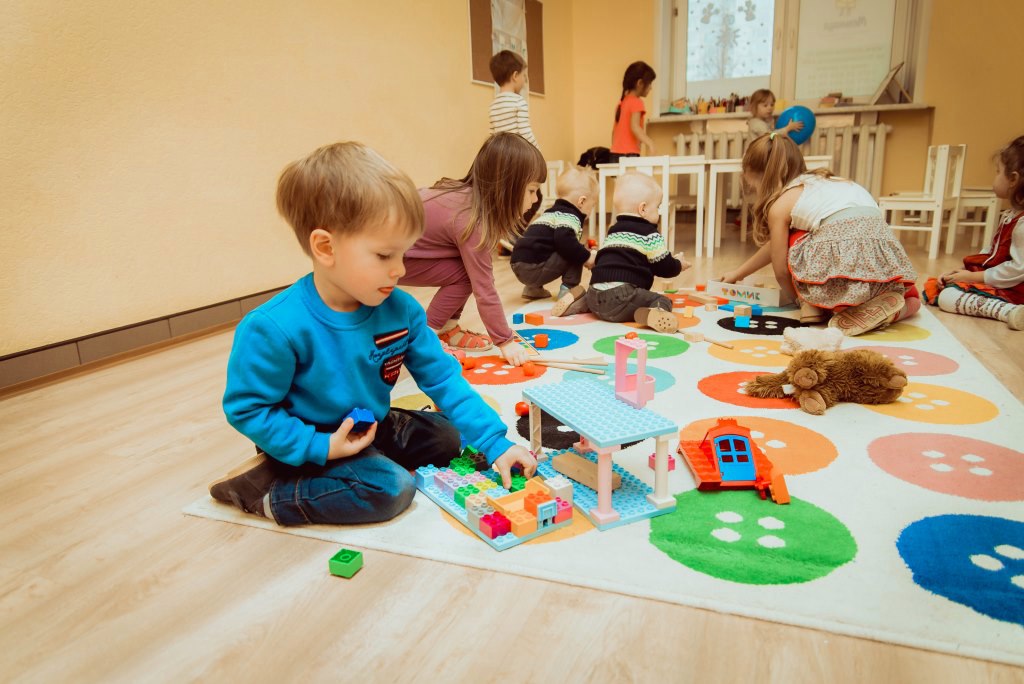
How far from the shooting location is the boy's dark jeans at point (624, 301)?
2297mm

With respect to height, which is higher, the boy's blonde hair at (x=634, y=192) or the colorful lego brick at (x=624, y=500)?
the boy's blonde hair at (x=634, y=192)

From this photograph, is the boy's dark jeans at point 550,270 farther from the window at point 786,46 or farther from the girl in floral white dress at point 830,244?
the window at point 786,46

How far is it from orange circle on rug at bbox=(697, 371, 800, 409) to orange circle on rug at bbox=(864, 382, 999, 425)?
190 mm

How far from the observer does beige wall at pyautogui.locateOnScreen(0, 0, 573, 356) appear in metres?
1.92

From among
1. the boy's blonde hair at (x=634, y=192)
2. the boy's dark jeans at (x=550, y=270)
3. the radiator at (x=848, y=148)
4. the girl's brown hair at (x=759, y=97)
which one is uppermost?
the girl's brown hair at (x=759, y=97)

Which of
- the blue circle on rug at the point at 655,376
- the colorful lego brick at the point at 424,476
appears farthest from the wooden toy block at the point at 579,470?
the blue circle on rug at the point at 655,376

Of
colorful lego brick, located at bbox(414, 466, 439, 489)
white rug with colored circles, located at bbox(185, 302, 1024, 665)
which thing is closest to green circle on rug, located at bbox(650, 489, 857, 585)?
white rug with colored circles, located at bbox(185, 302, 1024, 665)

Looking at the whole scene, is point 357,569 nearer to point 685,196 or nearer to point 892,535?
point 892,535

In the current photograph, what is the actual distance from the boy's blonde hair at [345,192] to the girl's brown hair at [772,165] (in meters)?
1.76

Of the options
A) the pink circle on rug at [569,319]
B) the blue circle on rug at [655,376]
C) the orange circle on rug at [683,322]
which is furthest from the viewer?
the pink circle on rug at [569,319]

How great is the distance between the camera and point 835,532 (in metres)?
0.98

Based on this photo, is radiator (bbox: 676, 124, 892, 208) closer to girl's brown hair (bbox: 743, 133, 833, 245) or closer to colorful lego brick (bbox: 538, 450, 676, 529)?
girl's brown hair (bbox: 743, 133, 833, 245)

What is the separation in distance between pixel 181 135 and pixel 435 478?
184 cm

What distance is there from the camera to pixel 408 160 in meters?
3.58
